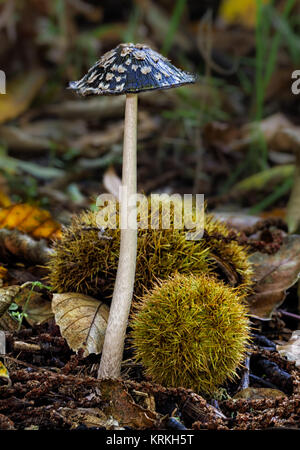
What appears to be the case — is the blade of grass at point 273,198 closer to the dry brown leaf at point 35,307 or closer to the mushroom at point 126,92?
the dry brown leaf at point 35,307

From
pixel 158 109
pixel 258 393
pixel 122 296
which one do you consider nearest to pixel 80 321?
pixel 122 296

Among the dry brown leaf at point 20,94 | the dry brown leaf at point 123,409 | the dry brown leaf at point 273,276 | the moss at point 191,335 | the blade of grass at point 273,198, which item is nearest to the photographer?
the dry brown leaf at point 123,409

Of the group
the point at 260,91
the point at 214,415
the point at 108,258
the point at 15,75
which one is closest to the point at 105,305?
the point at 108,258

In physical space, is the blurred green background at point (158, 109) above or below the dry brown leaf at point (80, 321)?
above

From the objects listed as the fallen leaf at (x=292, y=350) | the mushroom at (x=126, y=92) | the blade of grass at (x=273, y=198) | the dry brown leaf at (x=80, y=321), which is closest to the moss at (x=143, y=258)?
the dry brown leaf at (x=80, y=321)

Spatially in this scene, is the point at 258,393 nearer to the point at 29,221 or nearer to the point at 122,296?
the point at 122,296

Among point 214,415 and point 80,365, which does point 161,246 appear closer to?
point 80,365
